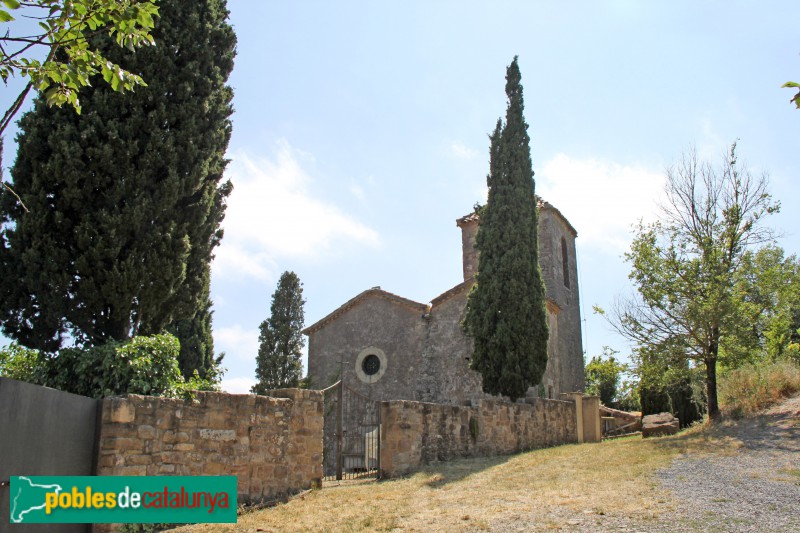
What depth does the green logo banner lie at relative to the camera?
584cm

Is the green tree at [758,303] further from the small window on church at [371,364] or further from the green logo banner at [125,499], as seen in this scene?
the green logo banner at [125,499]

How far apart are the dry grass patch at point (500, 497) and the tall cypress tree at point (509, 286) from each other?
15.7 feet

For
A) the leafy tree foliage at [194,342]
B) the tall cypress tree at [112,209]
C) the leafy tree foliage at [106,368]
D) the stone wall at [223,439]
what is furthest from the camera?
the leafy tree foliage at [194,342]

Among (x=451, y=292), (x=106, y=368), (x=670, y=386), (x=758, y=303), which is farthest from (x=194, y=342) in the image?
(x=758, y=303)

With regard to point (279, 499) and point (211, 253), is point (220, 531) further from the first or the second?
point (211, 253)

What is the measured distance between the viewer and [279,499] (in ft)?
29.9

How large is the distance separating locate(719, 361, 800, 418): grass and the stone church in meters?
5.68

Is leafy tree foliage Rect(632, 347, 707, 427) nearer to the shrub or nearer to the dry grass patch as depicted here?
the dry grass patch

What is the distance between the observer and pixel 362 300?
22.9 metres

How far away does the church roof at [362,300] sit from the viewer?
2183cm

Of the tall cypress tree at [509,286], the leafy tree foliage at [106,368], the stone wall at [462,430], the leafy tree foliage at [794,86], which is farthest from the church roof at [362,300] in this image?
the leafy tree foliage at [794,86]

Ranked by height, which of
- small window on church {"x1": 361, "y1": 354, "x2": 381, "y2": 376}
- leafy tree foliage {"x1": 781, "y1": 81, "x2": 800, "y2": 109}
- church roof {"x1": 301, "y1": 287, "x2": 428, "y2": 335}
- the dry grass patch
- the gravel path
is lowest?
the dry grass patch

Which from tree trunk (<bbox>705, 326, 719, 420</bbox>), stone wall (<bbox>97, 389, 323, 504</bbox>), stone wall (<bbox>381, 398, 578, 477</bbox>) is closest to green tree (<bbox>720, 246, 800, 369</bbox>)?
tree trunk (<bbox>705, 326, 719, 420</bbox>)

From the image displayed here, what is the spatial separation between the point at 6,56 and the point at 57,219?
166 inches
